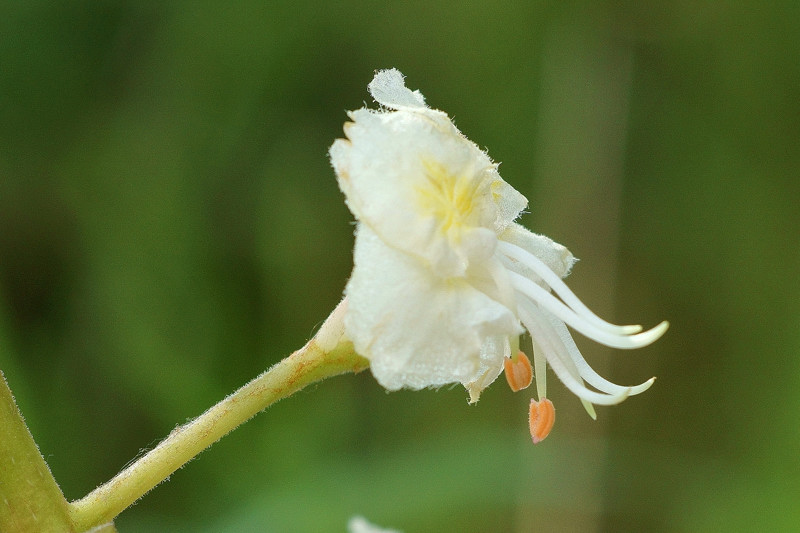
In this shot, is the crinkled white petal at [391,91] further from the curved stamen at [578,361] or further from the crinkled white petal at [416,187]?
the curved stamen at [578,361]

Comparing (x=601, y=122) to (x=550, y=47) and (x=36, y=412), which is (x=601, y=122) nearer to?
(x=550, y=47)

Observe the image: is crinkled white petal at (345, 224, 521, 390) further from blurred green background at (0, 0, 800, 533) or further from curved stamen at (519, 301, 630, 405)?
blurred green background at (0, 0, 800, 533)

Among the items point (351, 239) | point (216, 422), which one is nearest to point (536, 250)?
point (216, 422)

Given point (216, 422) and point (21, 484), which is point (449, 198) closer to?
point (216, 422)

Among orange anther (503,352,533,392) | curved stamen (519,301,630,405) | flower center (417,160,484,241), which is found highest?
flower center (417,160,484,241)

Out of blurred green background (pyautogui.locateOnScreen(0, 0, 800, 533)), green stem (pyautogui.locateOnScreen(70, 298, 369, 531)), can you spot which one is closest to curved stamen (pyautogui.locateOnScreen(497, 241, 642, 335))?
green stem (pyautogui.locateOnScreen(70, 298, 369, 531))

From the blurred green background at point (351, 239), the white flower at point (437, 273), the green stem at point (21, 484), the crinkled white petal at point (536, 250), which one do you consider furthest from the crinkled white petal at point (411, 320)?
the blurred green background at point (351, 239)

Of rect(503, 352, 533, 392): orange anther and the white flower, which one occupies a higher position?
the white flower
